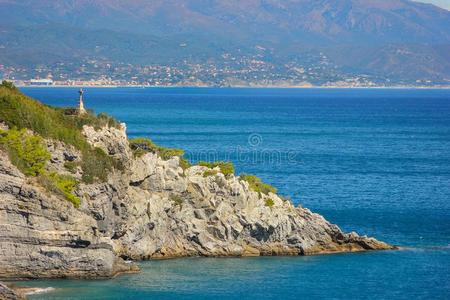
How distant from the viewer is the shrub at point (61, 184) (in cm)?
3806

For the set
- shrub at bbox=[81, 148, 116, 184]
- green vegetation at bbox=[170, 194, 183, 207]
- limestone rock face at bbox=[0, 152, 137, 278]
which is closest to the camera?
limestone rock face at bbox=[0, 152, 137, 278]

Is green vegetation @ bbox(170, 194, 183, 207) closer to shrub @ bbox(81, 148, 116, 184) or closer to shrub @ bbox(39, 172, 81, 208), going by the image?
shrub @ bbox(81, 148, 116, 184)

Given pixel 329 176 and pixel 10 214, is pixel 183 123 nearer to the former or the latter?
pixel 329 176

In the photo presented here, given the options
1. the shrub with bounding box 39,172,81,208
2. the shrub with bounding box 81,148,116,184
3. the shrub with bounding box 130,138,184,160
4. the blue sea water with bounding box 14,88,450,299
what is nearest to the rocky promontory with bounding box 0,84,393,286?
the shrub with bounding box 81,148,116,184

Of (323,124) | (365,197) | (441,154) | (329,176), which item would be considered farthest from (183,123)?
(365,197)

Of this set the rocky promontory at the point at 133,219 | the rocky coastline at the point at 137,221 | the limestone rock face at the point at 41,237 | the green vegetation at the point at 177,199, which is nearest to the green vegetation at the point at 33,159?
the rocky promontory at the point at 133,219

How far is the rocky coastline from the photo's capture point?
3678 cm

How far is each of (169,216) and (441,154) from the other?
4921 cm

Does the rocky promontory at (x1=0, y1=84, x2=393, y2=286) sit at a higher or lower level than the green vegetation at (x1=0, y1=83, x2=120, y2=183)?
lower

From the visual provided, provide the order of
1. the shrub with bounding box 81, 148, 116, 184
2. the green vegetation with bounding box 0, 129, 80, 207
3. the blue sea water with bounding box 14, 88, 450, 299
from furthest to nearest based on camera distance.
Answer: the shrub with bounding box 81, 148, 116, 184, the blue sea water with bounding box 14, 88, 450, 299, the green vegetation with bounding box 0, 129, 80, 207

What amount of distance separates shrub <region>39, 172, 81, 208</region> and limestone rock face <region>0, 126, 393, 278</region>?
424 millimetres

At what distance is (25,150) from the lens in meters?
38.8

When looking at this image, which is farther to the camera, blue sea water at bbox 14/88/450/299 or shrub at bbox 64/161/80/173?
shrub at bbox 64/161/80/173

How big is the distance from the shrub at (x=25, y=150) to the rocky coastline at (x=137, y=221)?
0.52 meters
